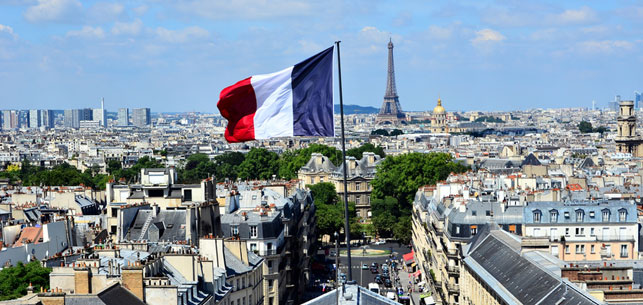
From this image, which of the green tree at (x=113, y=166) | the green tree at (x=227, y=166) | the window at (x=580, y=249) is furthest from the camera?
the green tree at (x=113, y=166)

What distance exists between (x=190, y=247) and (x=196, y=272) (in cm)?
351

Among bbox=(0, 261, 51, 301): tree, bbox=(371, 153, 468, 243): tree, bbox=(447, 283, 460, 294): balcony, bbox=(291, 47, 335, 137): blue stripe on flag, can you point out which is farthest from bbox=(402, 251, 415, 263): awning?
bbox=(291, 47, 335, 137): blue stripe on flag

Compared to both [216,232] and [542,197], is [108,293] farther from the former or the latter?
[542,197]

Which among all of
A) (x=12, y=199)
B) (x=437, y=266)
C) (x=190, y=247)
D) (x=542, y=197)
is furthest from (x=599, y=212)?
(x=12, y=199)

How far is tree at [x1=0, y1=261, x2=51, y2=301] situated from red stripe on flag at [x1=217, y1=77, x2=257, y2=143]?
14.6 metres

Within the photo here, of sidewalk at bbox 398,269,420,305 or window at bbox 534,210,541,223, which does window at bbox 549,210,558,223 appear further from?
sidewalk at bbox 398,269,420,305

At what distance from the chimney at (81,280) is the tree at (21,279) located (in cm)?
447

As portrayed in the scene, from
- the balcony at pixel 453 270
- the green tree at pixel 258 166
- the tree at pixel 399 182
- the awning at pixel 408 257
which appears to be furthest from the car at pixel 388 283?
the green tree at pixel 258 166

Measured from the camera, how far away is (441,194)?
6625cm

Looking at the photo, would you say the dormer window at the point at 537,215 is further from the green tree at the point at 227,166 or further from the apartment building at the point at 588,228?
the green tree at the point at 227,166

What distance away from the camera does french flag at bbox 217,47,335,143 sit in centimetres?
2073

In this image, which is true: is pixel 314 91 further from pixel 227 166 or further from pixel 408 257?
pixel 227 166

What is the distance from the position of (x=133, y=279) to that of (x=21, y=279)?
6495 millimetres

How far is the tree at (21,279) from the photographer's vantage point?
34.4 m
